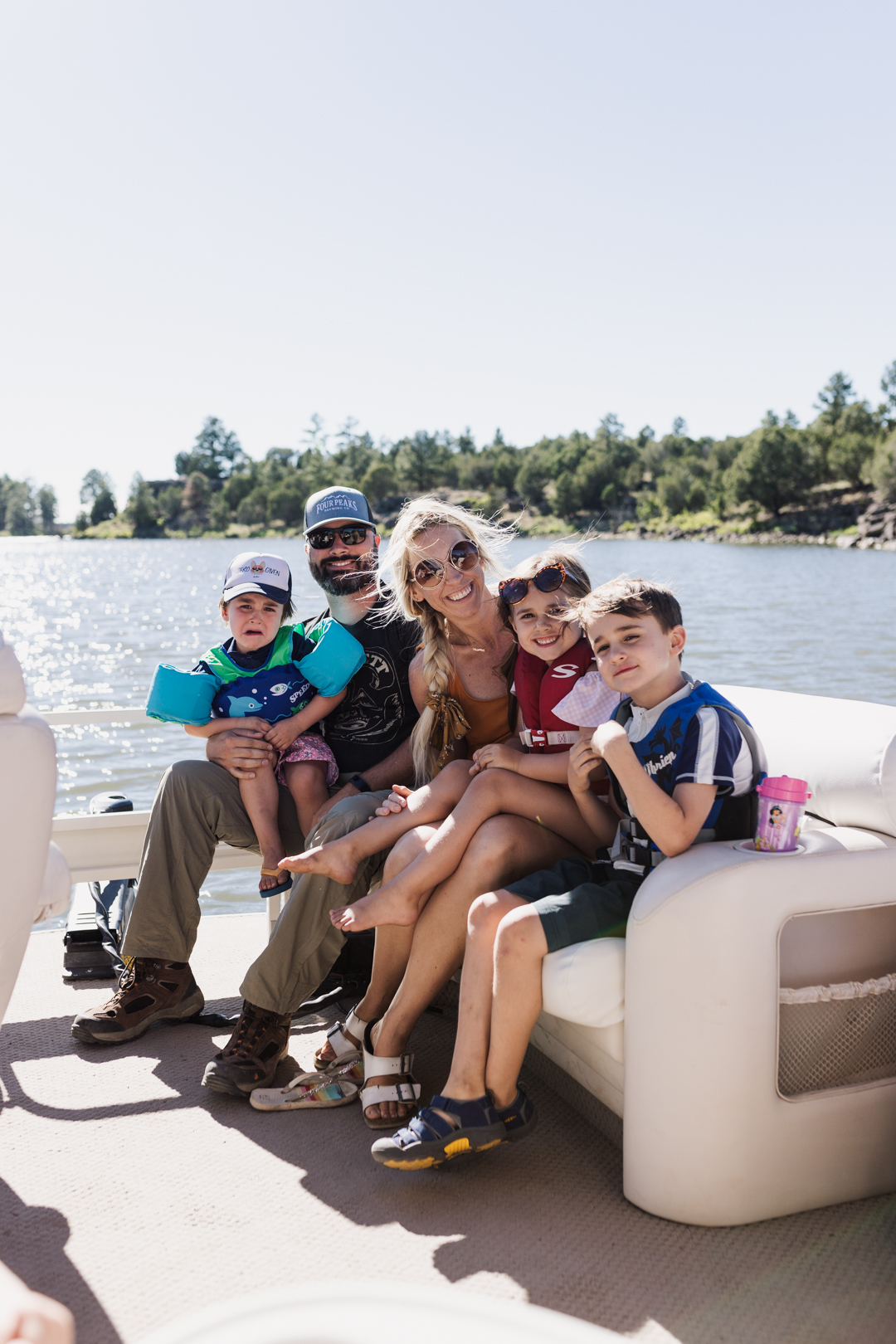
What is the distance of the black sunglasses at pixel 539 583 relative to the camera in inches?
92.7

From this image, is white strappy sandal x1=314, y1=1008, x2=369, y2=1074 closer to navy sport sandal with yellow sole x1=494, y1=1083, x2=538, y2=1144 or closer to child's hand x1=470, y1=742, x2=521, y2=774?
navy sport sandal with yellow sole x1=494, y1=1083, x2=538, y2=1144

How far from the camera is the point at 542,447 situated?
91.3m

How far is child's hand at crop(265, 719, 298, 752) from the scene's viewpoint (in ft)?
9.01

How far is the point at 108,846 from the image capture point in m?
3.04

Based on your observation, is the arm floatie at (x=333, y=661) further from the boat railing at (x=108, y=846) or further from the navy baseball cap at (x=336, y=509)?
the boat railing at (x=108, y=846)

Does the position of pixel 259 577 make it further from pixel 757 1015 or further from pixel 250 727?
pixel 757 1015

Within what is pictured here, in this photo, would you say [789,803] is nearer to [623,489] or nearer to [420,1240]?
[420,1240]

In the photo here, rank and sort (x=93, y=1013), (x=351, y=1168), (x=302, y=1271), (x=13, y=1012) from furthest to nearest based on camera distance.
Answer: (x=13, y=1012), (x=93, y=1013), (x=351, y=1168), (x=302, y=1271)

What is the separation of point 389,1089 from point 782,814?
1.02 metres

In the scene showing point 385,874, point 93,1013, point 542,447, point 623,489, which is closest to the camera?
point 385,874

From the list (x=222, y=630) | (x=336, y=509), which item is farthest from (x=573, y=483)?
(x=336, y=509)

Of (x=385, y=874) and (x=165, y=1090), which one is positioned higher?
(x=385, y=874)

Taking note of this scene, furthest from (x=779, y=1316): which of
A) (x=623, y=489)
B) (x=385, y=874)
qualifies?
(x=623, y=489)

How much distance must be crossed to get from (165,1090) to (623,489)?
7319cm
